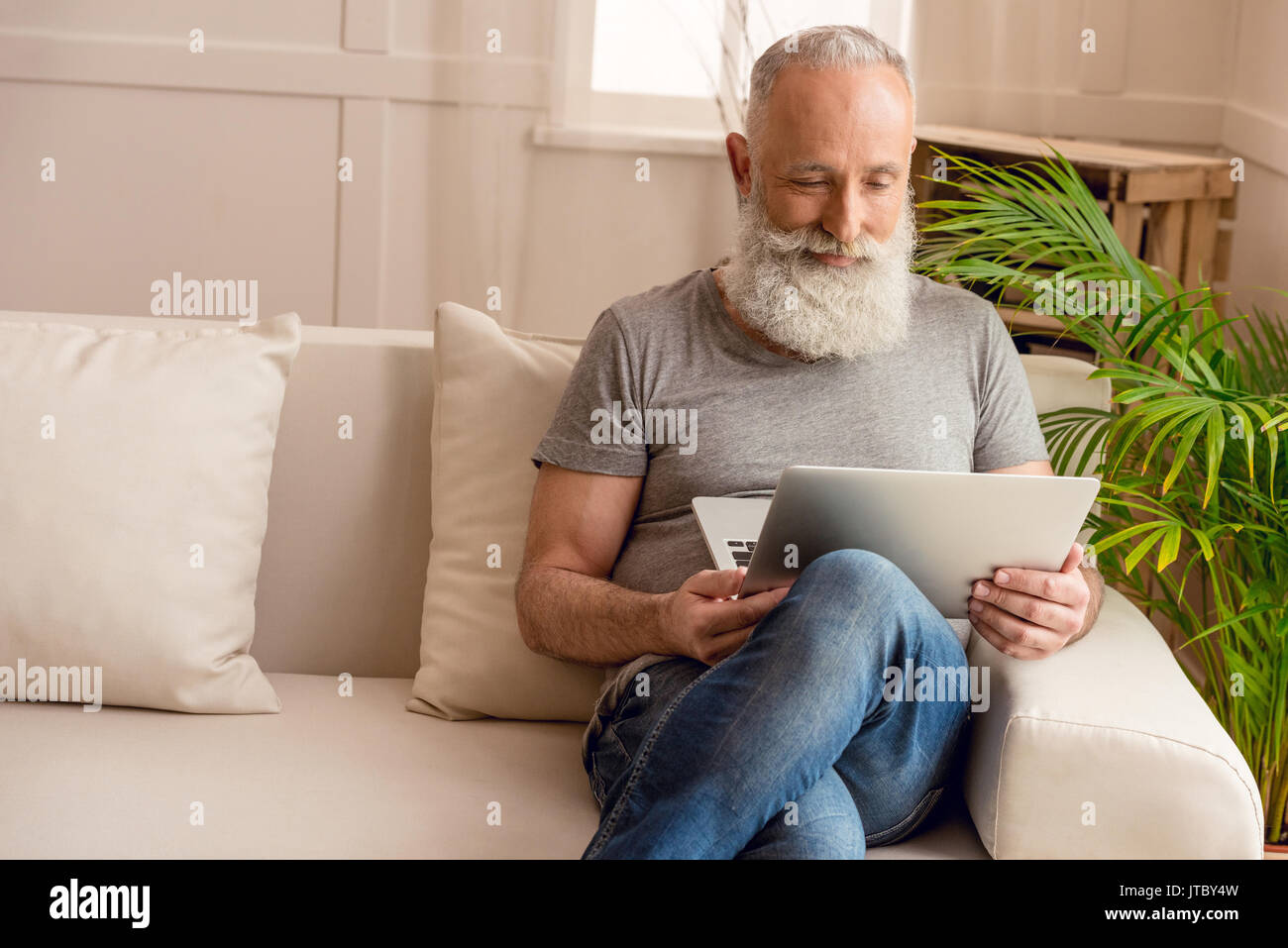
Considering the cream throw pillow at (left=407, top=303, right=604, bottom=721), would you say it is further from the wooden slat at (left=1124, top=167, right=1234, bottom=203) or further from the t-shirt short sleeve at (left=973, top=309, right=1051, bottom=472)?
the wooden slat at (left=1124, top=167, right=1234, bottom=203)

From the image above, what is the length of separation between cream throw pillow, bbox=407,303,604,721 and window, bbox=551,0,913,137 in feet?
5.98

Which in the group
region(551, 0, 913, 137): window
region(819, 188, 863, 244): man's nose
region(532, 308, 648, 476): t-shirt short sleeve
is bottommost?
region(532, 308, 648, 476): t-shirt short sleeve

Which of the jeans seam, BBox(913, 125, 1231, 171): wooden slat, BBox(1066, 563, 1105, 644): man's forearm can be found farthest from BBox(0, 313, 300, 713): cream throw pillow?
BBox(913, 125, 1231, 171): wooden slat

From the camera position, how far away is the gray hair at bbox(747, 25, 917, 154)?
1515 mm

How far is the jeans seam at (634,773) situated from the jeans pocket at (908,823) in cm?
24

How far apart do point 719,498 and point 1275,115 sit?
1.83 metres

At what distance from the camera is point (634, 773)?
1.18 m

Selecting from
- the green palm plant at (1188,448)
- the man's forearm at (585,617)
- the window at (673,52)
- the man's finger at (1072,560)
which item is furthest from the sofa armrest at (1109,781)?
the window at (673,52)

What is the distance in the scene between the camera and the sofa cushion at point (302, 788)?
1253mm

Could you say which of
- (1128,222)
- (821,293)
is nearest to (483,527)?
(821,293)

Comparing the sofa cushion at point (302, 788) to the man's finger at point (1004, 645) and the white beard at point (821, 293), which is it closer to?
the man's finger at point (1004, 645)

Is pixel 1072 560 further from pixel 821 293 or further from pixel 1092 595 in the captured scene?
pixel 821 293
